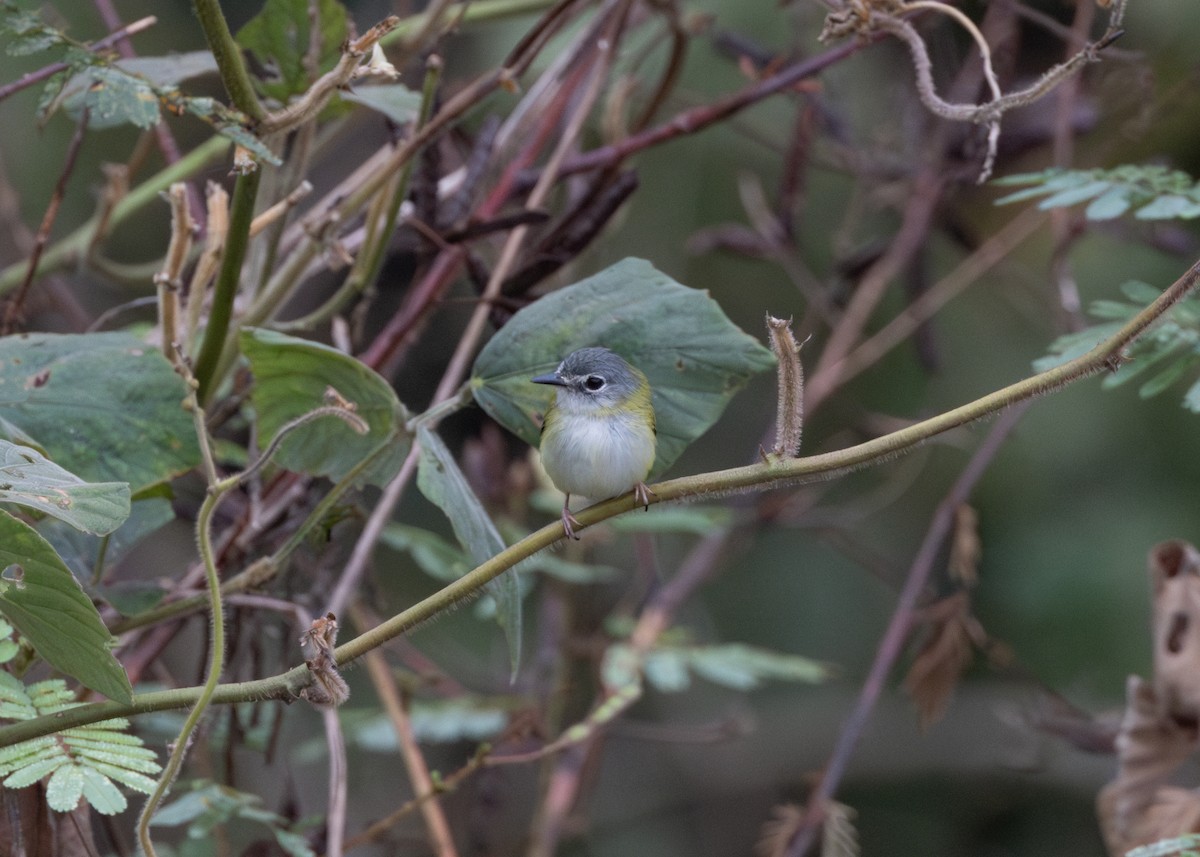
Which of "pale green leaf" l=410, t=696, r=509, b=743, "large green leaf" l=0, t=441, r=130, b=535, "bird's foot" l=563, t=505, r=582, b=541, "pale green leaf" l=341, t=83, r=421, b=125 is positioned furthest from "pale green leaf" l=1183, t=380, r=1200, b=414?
"pale green leaf" l=410, t=696, r=509, b=743

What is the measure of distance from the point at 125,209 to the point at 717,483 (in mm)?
1844

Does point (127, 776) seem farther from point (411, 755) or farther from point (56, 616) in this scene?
point (411, 755)

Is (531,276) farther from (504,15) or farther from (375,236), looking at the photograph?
(504,15)

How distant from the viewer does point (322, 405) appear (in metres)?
1.63

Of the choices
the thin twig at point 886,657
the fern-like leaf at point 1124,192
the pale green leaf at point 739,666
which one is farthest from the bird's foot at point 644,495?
the pale green leaf at point 739,666

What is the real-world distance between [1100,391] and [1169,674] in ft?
7.98

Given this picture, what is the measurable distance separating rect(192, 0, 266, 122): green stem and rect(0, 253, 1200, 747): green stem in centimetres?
66

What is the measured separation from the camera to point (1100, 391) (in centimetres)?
405

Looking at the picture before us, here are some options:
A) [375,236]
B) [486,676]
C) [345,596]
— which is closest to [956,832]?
[486,676]

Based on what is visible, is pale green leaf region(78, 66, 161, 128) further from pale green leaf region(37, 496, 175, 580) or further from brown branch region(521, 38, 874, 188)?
brown branch region(521, 38, 874, 188)

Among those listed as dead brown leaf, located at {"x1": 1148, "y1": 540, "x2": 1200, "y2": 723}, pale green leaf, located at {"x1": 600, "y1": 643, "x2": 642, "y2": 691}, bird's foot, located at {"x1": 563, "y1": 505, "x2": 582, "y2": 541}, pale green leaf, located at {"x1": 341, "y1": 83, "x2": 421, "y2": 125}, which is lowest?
pale green leaf, located at {"x1": 600, "y1": 643, "x2": 642, "y2": 691}

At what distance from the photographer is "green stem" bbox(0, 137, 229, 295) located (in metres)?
2.37

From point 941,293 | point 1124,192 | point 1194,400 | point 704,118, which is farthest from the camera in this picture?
point 941,293

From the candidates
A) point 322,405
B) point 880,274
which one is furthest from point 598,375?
point 880,274
